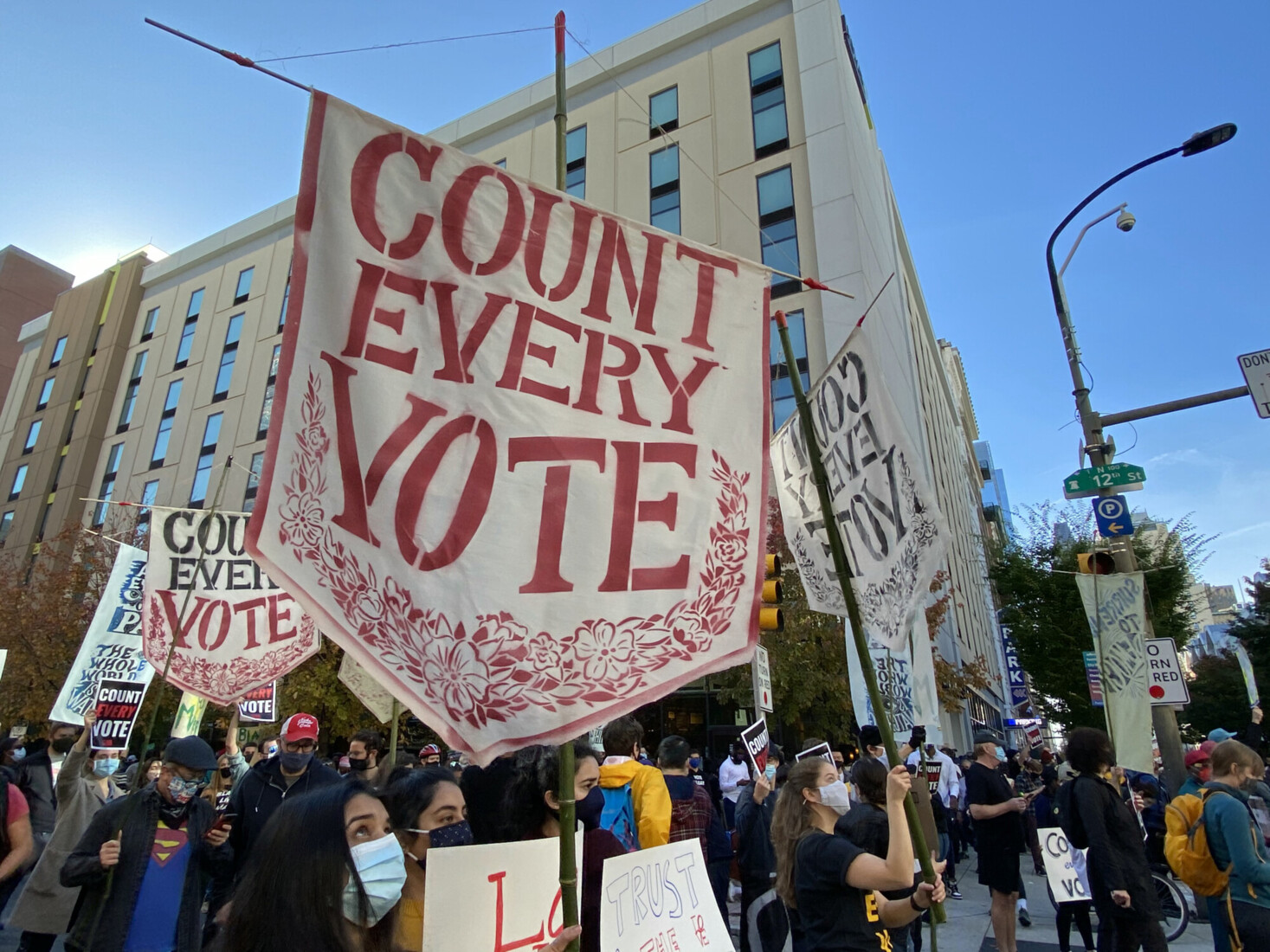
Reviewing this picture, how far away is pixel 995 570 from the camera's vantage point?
30.2 meters

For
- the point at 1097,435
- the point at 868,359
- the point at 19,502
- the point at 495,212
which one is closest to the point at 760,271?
the point at 495,212

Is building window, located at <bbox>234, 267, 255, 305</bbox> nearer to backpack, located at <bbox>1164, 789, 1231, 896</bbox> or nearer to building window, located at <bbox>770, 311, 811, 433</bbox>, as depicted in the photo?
building window, located at <bbox>770, 311, 811, 433</bbox>

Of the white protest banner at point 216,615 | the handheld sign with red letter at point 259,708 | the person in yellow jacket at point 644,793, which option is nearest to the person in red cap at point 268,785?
the white protest banner at point 216,615

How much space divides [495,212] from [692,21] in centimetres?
3208

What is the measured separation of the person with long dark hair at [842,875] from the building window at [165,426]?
41.2m

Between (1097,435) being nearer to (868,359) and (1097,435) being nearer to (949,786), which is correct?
(949,786)

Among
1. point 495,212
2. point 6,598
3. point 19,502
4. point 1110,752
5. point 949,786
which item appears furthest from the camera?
point 19,502

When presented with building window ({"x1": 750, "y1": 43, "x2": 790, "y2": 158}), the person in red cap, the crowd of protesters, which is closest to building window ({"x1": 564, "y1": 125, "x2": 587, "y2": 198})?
building window ({"x1": 750, "y1": 43, "x2": 790, "y2": 158})

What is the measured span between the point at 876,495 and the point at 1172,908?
7.57m

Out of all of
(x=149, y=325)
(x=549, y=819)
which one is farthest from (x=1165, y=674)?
(x=149, y=325)

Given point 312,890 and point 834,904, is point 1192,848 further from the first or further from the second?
point 312,890

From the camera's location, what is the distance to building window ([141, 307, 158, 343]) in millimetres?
43125

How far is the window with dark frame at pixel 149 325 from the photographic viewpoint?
4312 centimetres

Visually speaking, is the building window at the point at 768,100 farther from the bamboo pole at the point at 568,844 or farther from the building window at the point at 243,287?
the bamboo pole at the point at 568,844
